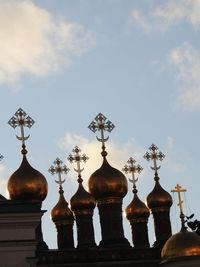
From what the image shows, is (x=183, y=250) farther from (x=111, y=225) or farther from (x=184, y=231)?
(x=111, y=225)

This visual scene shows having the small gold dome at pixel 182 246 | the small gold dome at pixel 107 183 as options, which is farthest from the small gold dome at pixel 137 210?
the small gold dome at pixel 182 246

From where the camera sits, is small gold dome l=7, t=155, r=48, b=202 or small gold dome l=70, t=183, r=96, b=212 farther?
small gold dome l=70, t=183, r=96, b=212

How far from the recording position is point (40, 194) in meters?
40.9

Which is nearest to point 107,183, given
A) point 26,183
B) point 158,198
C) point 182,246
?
point 26,183

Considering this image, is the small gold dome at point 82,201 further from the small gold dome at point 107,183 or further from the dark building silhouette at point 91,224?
the small gold dome at point 107,183

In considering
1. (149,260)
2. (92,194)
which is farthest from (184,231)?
(92,194)

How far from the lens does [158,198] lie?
144ft


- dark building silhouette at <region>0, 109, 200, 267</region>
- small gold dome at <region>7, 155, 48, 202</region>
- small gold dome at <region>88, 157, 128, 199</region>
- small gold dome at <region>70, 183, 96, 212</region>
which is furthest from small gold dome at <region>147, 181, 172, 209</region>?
small gold dome at <region>7, 155, 48, 202</region>

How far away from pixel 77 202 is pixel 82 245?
202 centimetres

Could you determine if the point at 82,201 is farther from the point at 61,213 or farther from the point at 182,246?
the point at 182,246

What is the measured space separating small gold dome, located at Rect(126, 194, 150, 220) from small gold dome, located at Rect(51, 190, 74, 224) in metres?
2.05

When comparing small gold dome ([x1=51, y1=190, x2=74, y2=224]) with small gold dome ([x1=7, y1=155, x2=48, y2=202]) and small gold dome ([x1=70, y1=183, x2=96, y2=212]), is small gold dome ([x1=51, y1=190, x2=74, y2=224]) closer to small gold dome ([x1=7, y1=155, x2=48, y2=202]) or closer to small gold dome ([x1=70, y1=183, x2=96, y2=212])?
small gold dome ([x1=70, y1=183, x2=96, y2=212])

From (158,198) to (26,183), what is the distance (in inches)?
221

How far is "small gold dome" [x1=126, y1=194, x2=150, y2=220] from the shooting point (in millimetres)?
44562
